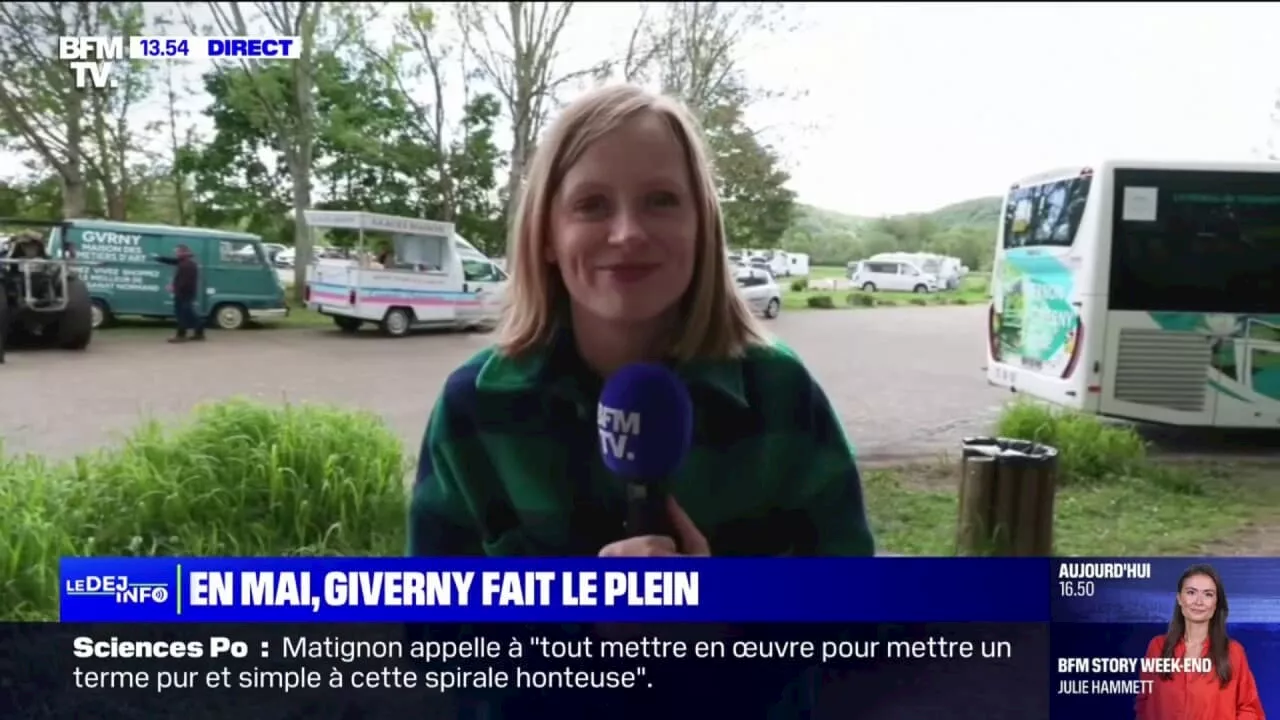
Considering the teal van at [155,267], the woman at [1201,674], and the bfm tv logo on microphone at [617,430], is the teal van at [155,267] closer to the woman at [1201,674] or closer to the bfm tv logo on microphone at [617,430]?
the bfm tv logo on microphone at [617,430]

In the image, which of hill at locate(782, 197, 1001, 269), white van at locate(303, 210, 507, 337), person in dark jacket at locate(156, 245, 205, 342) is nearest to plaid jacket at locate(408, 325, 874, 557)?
white van at locate(303, 210, 507, 337)

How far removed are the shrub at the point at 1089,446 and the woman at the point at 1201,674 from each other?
0.61ft

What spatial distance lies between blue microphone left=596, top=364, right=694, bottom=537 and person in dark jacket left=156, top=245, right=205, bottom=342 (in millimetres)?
671

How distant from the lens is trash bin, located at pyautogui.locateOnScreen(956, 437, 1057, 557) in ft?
4.80

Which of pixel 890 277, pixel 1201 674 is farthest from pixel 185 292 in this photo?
pixel 1201 674

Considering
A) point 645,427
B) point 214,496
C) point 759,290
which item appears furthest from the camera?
point 214,496

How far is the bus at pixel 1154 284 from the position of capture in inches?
53.1

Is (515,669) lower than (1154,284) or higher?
lower

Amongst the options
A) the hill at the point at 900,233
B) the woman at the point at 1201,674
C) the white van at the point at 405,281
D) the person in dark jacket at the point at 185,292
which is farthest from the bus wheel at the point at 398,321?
the woman at the point at 1201,674

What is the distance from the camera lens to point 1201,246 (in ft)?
4.44

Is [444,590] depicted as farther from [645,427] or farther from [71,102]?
[71,102]

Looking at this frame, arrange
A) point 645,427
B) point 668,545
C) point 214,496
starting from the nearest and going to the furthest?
point 645,427
point 668,545
point 214,496

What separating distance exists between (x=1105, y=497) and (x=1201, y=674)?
286 millimetres

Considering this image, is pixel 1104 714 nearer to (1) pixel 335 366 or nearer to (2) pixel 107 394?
(1) pixel 335 366
